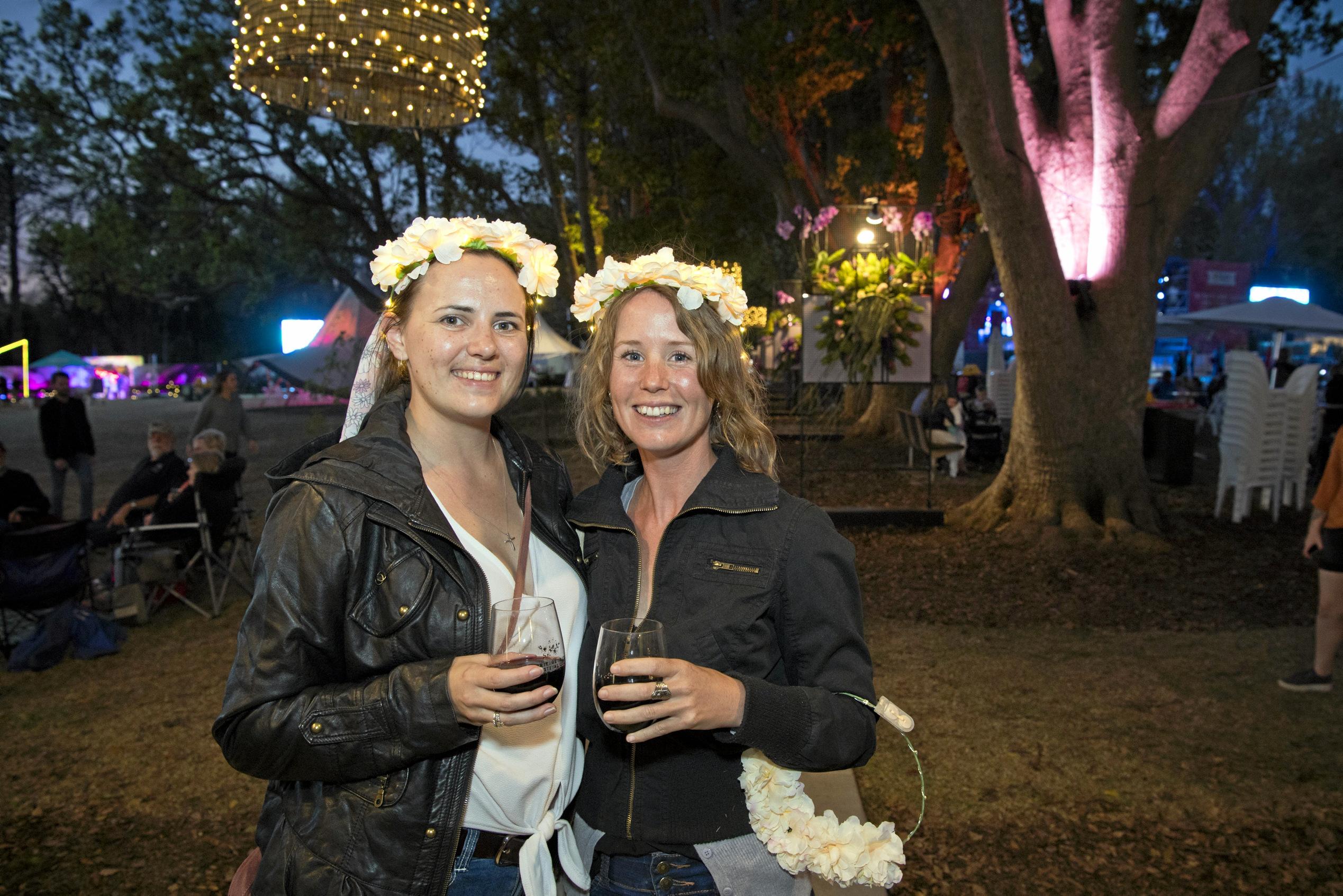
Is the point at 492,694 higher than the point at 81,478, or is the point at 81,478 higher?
the point at 492,694

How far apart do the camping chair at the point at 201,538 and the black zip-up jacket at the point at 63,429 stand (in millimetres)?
3936

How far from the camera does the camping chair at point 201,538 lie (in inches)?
275

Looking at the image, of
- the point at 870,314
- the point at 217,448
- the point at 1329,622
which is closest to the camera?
the point at 1329,622

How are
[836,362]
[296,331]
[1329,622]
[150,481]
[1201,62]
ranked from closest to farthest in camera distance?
[1329,622] → [150,481] → [1201,62] → [836,362] → [296,331]

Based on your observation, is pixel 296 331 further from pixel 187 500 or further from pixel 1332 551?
pixel 1332 551

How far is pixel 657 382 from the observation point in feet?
6.42

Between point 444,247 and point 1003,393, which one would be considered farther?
point 1003,393

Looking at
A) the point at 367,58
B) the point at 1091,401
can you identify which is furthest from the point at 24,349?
the point at 1091,401


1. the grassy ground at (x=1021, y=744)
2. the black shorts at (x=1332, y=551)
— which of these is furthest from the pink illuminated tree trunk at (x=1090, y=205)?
the black shorts at (x=1332, y=551)

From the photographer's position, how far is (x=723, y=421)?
210 cm

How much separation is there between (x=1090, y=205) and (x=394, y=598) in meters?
8.60

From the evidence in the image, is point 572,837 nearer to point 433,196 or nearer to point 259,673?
point 259,673

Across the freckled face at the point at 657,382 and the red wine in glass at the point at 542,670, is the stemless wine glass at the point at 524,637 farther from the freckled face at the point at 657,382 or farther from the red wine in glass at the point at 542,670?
the freckled face at the point at 657,382

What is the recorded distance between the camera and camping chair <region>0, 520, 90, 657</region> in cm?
586
